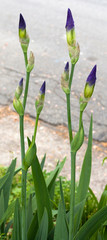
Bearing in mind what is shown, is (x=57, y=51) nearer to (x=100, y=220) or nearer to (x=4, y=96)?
(x=4, y=96)

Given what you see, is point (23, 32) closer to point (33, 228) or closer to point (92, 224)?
point (92, 224)

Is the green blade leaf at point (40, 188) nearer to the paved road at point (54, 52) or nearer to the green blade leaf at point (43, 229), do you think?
the green blade leaf at point (43, 229)

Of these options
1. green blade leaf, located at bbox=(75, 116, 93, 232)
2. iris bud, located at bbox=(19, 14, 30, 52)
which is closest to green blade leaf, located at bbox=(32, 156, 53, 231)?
green blade leaf, located at bbox=(75, 116, 93, 232)

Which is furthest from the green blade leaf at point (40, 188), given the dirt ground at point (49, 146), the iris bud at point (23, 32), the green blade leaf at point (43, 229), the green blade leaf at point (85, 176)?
the dirt ground at point (49, 146)

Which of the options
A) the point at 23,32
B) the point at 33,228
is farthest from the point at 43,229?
the point at 23,32

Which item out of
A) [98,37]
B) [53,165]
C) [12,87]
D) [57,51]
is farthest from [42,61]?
[53,165]

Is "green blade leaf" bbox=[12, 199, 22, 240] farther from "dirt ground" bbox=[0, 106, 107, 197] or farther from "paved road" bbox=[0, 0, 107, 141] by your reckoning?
"paved road" bbox=[0, 0, 107, 141]
